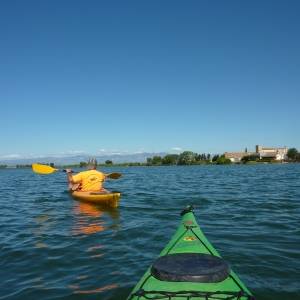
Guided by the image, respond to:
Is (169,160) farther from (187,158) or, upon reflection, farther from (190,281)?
(190,281)

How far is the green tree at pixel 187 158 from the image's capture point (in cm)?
16112

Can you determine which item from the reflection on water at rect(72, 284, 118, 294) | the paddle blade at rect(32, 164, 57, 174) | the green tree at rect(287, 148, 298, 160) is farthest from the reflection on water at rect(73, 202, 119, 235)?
the green tree at rect(287, 148, 298, 160)

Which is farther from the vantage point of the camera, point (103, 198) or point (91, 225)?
point (103, 198)

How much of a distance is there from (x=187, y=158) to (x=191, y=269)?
161m

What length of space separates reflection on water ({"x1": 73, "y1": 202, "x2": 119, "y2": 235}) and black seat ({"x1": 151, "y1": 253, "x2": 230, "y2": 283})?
21.6 ft

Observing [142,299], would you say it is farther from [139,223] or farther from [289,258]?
[139,223]

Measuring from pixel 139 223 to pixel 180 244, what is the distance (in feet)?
20.9

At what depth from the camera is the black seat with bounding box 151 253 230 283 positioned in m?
4.68

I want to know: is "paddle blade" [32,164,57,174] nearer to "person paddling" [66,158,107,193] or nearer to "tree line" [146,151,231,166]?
"person paddling" [66,158,107,193]

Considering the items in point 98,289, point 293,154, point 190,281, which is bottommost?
point 98,289

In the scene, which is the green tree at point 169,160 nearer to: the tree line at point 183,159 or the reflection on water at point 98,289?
the tree line at point 183,159

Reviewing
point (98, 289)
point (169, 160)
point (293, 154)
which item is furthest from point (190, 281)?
point (293, 154)

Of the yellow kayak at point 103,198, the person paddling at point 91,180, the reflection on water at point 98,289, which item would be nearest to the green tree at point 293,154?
the person paddling at point 91,180

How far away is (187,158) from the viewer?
165 meters
